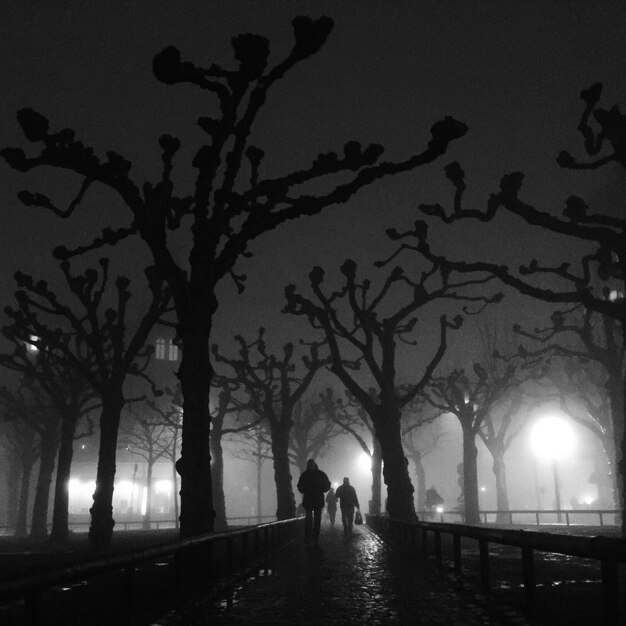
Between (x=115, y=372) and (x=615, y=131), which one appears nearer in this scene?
(x=615, y=131)

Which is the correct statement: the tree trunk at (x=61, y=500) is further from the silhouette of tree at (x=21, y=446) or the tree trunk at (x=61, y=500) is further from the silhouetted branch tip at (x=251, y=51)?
the silhouetted branch tip at (x=251, y=51)

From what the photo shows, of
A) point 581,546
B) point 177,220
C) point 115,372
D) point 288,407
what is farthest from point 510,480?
point 581,546

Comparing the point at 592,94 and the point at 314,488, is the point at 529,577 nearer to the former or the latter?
the point at 592,94

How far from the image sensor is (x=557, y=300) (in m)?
12.6

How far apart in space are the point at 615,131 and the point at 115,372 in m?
13.9

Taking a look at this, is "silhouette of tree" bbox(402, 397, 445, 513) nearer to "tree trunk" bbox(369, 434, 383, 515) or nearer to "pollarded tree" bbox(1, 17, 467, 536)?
"tree trunk" bbox(369, 434, 383, 515)

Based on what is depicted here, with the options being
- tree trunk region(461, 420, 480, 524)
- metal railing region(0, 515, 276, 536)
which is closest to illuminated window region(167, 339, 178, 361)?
metal railing region(0, 515, 276, 536)

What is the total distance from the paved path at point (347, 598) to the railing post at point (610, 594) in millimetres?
1382

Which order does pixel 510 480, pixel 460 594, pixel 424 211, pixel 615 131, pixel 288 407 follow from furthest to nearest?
pixel 510 480, pixel 288 407, pixel 424 211, pixel 615 131, pixel 460 594

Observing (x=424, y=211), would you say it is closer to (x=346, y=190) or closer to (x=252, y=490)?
(x=346, y=190)

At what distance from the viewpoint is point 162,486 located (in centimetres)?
5869

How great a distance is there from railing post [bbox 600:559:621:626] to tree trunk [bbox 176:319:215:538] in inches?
240

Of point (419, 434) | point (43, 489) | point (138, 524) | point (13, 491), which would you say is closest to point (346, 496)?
point (43, 489)

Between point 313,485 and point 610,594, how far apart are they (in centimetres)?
1332
